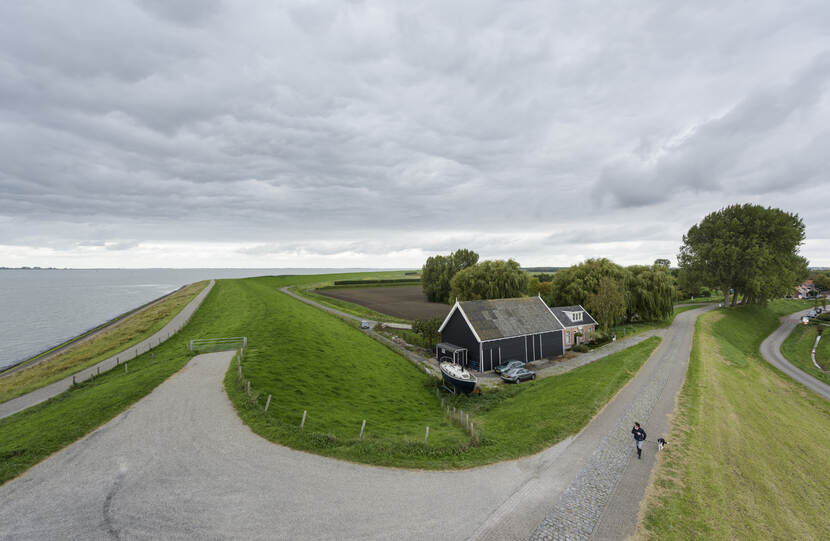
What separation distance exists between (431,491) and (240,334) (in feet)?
105

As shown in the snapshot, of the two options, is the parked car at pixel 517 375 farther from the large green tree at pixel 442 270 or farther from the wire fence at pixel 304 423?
the large green tree at pixel 442 270

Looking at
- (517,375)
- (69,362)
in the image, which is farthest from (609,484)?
(69,362)

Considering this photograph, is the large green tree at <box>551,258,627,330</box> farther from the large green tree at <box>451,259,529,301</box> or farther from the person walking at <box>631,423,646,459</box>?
the person walking at <box>631,423,646,459</box>

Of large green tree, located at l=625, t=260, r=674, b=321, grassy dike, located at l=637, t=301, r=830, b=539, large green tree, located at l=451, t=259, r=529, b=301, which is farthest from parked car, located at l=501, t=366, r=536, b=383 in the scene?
large green tree, located at l=625, t=260, r=674, b=321

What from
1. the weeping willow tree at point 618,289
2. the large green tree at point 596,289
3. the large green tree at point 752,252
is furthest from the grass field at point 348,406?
the large green tree at point 752,252

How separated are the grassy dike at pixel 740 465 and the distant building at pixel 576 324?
15606 millimetres

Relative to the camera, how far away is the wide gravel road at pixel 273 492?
9.72 meters

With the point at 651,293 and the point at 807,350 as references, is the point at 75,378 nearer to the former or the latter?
the point at 651,293

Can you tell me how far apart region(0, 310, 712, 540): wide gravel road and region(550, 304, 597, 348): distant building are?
31.7m

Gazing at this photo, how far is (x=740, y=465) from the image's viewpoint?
583 inches

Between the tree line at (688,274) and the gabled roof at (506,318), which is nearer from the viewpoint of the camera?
the gabled roof at (506,318)

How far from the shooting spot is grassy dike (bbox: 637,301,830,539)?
35.8 ft

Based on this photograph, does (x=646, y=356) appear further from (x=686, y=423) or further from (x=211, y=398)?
(x=211, y=398)

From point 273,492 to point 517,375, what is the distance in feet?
84.4
